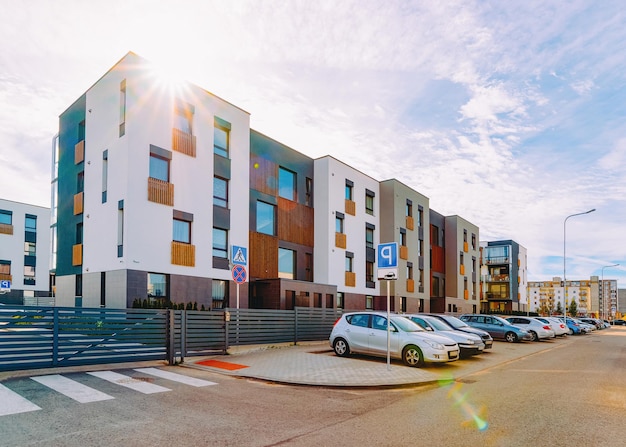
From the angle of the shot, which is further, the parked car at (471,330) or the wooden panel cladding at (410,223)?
the wooden panel cladding at (410,223)

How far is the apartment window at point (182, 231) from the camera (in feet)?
68.2

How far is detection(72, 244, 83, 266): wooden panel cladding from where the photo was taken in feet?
72.5

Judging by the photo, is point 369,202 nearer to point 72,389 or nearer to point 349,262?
point 349,262

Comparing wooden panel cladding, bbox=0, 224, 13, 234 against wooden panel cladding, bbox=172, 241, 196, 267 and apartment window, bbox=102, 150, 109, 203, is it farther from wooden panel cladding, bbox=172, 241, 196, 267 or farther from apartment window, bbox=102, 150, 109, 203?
wooden panel cladding, bbox=172, 241, 196, 267

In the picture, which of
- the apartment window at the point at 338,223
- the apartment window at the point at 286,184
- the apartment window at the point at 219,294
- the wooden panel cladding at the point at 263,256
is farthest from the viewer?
the apartment window at the point at 338,223

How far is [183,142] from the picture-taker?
70.2 ft

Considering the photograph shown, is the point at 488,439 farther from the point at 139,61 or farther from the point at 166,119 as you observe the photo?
the point at 139,61

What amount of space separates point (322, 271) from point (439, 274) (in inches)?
762

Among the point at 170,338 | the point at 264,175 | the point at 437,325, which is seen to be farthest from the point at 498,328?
the point at 170,338

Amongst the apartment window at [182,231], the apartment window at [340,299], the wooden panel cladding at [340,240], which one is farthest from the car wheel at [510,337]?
the apartment window at [182,231]

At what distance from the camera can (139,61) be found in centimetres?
2055

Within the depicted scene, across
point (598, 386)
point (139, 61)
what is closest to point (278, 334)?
point (598, 386)

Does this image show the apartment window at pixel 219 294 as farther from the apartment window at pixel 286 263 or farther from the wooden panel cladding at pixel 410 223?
the wooden panel cladding at pixel 410 223

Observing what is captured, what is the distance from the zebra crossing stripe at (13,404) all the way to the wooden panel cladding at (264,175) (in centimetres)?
1794
